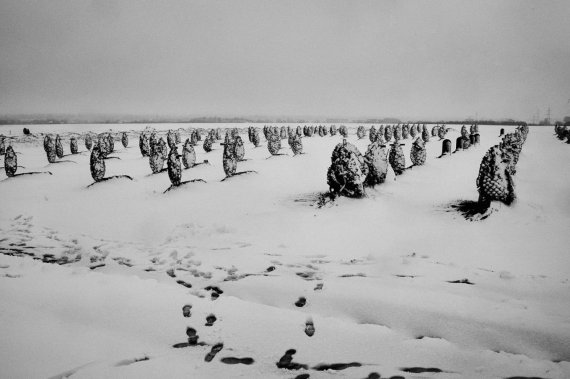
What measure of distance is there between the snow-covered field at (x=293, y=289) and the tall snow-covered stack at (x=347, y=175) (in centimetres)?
46

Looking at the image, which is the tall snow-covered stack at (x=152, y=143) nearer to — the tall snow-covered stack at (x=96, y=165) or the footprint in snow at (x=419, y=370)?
the tall snow-covered stack at (x=96, y=165)

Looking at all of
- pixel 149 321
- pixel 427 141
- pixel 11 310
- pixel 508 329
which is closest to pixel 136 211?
pixel 11 310

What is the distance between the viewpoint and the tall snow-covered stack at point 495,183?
7535mm

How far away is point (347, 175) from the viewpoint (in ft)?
30.3

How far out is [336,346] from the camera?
10.3 feet

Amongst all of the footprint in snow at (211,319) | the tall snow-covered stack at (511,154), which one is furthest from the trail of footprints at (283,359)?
the tall snow-covered stack at (511,154)

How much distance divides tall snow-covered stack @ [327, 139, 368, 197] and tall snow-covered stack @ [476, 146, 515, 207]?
2969 millimetres

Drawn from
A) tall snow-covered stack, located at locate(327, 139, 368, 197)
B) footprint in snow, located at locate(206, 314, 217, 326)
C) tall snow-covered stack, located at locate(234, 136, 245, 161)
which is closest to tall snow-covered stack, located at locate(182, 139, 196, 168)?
tall snow-covered stack, located at locate(234, 136, 245, 161)

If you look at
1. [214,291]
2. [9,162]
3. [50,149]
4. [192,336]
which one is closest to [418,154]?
[214,291]

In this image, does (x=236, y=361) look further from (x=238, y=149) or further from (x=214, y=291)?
(x=238, y=149)

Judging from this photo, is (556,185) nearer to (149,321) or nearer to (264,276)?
(264,276)

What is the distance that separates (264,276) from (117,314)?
1941 millimetres

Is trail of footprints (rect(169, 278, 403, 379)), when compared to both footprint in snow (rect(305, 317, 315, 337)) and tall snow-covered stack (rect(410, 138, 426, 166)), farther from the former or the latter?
tall snow-covered stack (rect(410, 138, 426, 166))

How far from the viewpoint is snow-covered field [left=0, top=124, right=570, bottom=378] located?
2.94 m
